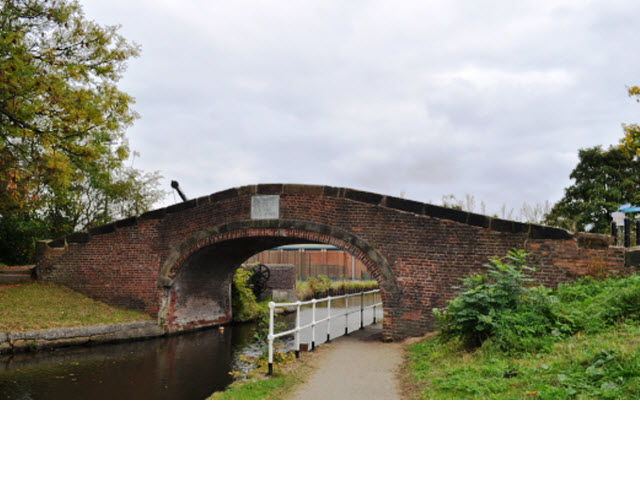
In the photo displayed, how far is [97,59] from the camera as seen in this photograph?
13.4 metres

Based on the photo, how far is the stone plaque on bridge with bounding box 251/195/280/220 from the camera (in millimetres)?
11500

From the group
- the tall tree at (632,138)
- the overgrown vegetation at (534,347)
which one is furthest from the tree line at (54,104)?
the overgrown vegetation at (534,347)

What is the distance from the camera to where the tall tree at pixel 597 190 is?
68.7ft

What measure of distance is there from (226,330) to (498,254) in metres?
8.70

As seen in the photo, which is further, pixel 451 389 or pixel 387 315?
pixel 387 315

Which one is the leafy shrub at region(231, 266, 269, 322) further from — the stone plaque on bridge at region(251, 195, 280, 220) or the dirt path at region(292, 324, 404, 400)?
the dirt path at region(292, 324, 404, 400)

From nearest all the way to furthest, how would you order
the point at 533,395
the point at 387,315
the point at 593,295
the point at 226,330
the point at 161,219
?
the point at 533,395
the point at 593,295
the point at 387,315
the point at 161,219
the point at 226,330

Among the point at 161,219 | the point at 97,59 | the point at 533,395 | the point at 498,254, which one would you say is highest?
the point at 97,59

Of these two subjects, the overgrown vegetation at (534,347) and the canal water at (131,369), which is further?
the canal water at (131,369)

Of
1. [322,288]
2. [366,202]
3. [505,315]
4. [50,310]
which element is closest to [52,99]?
[50,310]

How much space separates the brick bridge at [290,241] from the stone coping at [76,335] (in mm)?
719

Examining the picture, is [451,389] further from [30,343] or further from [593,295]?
[30,343]

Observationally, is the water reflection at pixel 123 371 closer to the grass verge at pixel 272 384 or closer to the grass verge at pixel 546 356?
the grass verge at pixel 272 384

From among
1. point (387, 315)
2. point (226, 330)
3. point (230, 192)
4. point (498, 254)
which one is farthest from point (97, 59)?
point (498, 254)
